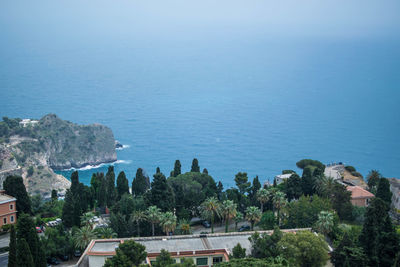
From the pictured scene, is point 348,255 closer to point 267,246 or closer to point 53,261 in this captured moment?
point 267,246

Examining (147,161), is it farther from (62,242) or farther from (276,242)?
(276,242)

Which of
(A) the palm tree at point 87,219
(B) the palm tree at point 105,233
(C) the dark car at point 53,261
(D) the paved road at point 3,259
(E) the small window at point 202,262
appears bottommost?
(C) the dark car at point 53,261

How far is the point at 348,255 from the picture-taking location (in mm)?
45000

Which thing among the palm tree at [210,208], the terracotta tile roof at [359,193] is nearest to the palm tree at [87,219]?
the palm tree at [210,208]

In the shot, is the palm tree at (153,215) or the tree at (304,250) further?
the palm tree at (153,215)

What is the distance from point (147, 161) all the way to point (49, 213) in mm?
76539

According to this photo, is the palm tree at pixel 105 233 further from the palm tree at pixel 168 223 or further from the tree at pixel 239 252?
the tree at pixel 239 252

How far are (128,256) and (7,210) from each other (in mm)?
24397

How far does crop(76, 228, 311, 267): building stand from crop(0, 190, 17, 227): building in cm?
1684

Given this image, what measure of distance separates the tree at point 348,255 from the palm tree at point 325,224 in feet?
21.1

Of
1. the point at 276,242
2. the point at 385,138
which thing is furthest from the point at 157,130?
the point at 276,242

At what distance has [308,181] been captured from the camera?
71562 mm

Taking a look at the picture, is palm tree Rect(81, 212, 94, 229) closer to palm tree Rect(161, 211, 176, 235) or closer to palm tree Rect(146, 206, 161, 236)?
palm tree Rect(146, 206, 161, 236)

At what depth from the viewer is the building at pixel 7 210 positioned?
→ 5959 centimetres
